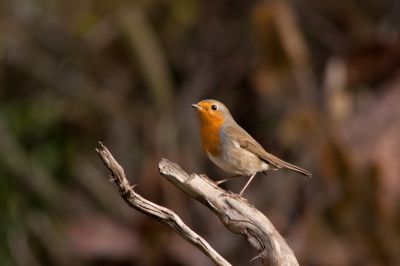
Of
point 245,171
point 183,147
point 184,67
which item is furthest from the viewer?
point 184,67

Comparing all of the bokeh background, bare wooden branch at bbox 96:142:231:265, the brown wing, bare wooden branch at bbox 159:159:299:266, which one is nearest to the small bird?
the brown wing

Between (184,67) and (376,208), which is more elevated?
(184,67)

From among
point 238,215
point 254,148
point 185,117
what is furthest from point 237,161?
point 185,117

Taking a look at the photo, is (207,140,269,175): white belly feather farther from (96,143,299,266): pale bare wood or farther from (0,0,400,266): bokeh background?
(0,0,400,266): bokeh background

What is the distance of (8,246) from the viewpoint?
952cm

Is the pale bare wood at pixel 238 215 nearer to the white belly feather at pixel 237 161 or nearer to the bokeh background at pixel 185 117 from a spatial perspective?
the white belly feather at pixel 237 161

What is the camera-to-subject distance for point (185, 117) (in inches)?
398

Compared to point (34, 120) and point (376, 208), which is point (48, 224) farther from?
point (376, 208)

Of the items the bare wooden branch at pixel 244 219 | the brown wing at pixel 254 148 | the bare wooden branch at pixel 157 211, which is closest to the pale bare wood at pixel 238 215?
the bare wooden branch at pixel 244 219

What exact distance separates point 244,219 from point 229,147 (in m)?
1.30

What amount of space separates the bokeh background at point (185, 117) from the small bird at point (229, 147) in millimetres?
2474

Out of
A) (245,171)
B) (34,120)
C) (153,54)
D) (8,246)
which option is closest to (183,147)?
(153,54)

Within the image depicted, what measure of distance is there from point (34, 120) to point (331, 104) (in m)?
4.64

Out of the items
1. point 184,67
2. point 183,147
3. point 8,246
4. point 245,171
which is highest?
point 184,67
